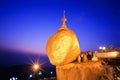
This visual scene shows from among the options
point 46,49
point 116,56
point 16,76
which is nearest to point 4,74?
point 16,76

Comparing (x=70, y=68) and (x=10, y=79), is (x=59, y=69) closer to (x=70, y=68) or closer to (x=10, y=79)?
(x=70, y=68)

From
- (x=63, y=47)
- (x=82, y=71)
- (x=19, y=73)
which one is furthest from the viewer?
(x=19, y=73)

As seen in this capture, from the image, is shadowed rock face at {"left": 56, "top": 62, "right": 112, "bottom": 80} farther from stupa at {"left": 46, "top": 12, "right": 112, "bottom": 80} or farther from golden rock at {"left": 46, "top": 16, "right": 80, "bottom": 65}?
golden rock at {"left": 46, "top": 16, "right": 80, "bottom": 65}

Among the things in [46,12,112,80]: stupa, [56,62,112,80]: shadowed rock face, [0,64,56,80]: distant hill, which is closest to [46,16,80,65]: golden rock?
[46,12,112,80]: stupa

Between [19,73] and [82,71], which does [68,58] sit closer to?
[82,71]

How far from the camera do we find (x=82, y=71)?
800 centimetres

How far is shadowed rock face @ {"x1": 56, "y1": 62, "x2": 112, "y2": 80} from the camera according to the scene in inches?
301

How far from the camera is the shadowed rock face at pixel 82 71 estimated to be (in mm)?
7635

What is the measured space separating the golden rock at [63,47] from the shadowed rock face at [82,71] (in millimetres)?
360

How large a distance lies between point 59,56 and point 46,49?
0.96 metres

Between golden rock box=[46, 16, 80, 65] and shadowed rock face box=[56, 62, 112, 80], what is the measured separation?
36 cm

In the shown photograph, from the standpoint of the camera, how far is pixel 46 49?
29.3 ft

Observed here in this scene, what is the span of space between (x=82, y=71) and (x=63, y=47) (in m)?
1.23

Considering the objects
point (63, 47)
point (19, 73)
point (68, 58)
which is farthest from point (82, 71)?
point (19, 73)
